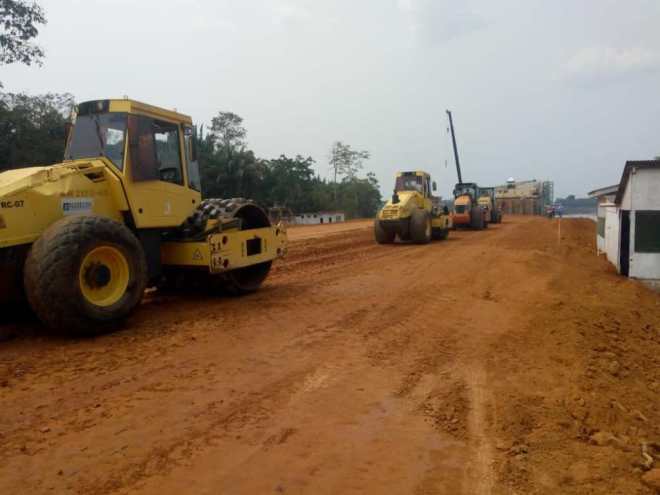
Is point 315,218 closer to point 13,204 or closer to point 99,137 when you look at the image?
point 99,137

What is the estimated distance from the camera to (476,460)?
11.6 ft

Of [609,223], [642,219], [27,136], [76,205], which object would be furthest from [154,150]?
[27,136]

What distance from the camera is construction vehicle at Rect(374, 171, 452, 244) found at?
18609mm

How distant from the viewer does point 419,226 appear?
18.6 m

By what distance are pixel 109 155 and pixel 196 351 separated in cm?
299

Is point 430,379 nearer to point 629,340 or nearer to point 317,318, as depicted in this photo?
point 317,318

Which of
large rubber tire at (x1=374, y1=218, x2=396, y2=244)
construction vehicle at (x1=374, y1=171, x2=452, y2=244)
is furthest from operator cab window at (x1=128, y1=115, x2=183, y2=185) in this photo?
large rubber tire at (x1=374, y1=218, x2=396, y2=244)

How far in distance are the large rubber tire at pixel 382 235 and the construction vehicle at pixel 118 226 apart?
9.99 m

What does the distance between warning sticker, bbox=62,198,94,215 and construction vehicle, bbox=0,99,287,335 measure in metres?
0.01

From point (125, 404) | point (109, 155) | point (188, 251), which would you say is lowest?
point (125, 404)

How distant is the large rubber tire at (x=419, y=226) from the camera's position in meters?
18.6

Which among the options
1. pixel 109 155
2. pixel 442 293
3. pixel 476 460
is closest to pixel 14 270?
pixel 109 155

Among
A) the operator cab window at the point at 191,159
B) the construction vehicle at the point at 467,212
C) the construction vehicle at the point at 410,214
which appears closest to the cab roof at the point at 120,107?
the operator cab window at the point at 191,159

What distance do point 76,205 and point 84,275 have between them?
3.08 ft
